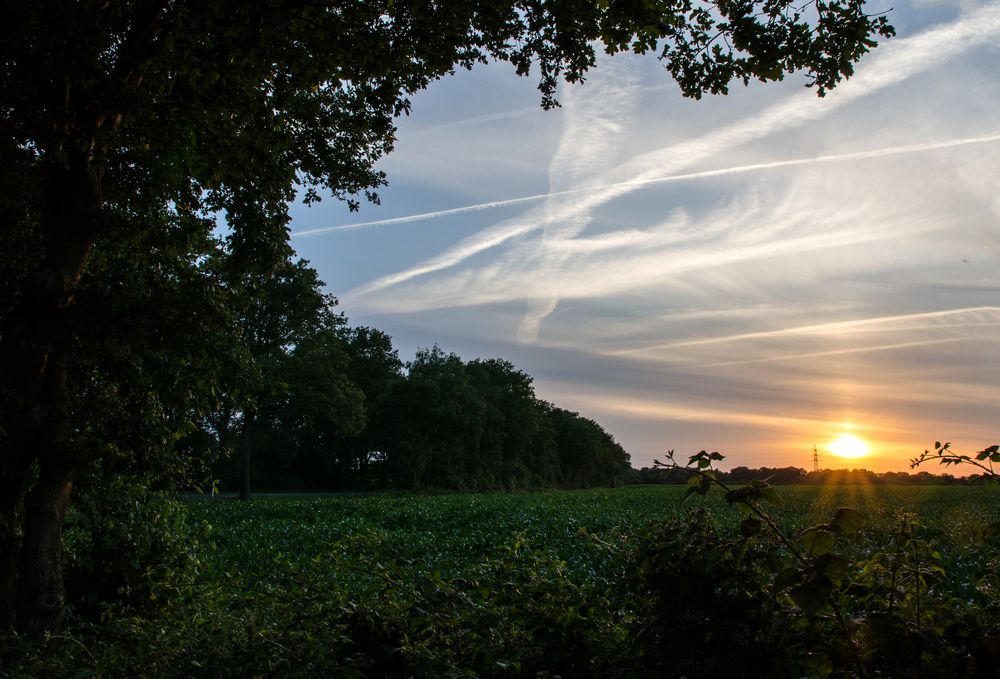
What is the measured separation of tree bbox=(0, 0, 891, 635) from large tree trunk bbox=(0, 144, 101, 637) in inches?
0.7

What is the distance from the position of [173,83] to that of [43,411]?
177 inches

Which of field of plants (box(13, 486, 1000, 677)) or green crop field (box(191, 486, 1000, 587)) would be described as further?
green crop field (box(191, 486, 1000, 587))

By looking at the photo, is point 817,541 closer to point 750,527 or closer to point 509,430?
point 750,527

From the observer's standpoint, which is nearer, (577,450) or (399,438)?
(399,438)

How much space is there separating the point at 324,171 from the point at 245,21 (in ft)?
16.2

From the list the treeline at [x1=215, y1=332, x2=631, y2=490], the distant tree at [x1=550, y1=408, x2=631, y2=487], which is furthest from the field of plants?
the distant tree at [x1=550, y1=408, x2=631, y2=487]

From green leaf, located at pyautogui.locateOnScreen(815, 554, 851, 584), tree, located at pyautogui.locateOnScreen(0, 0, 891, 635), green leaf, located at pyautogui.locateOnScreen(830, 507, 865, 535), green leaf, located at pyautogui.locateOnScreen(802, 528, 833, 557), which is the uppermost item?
tree, located at pyautogui.locateOnScreen(0, 0, 891, 635)

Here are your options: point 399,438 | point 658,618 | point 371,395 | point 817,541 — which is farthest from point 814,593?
point 371,395

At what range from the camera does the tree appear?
7457mm

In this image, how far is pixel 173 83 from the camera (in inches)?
375

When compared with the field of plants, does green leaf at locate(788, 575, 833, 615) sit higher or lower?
higher

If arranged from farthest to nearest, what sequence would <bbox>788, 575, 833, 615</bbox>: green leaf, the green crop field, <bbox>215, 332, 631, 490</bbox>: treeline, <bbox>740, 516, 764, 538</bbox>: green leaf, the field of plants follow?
<bbox>215, 332, 631, 490</bbox>: treeline, the green crop field, <bbox>740, 516, 764, 538</bbox>: green leaf, the field of plants, <bbox>788, 575, 833, 615</bbox>: green leaf

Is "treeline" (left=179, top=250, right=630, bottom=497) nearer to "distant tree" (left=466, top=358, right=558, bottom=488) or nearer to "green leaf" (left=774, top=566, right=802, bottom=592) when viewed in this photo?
"distant tree" (left=466, top=358, right=558, bottom=488)

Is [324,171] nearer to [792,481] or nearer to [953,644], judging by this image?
[953,644]
